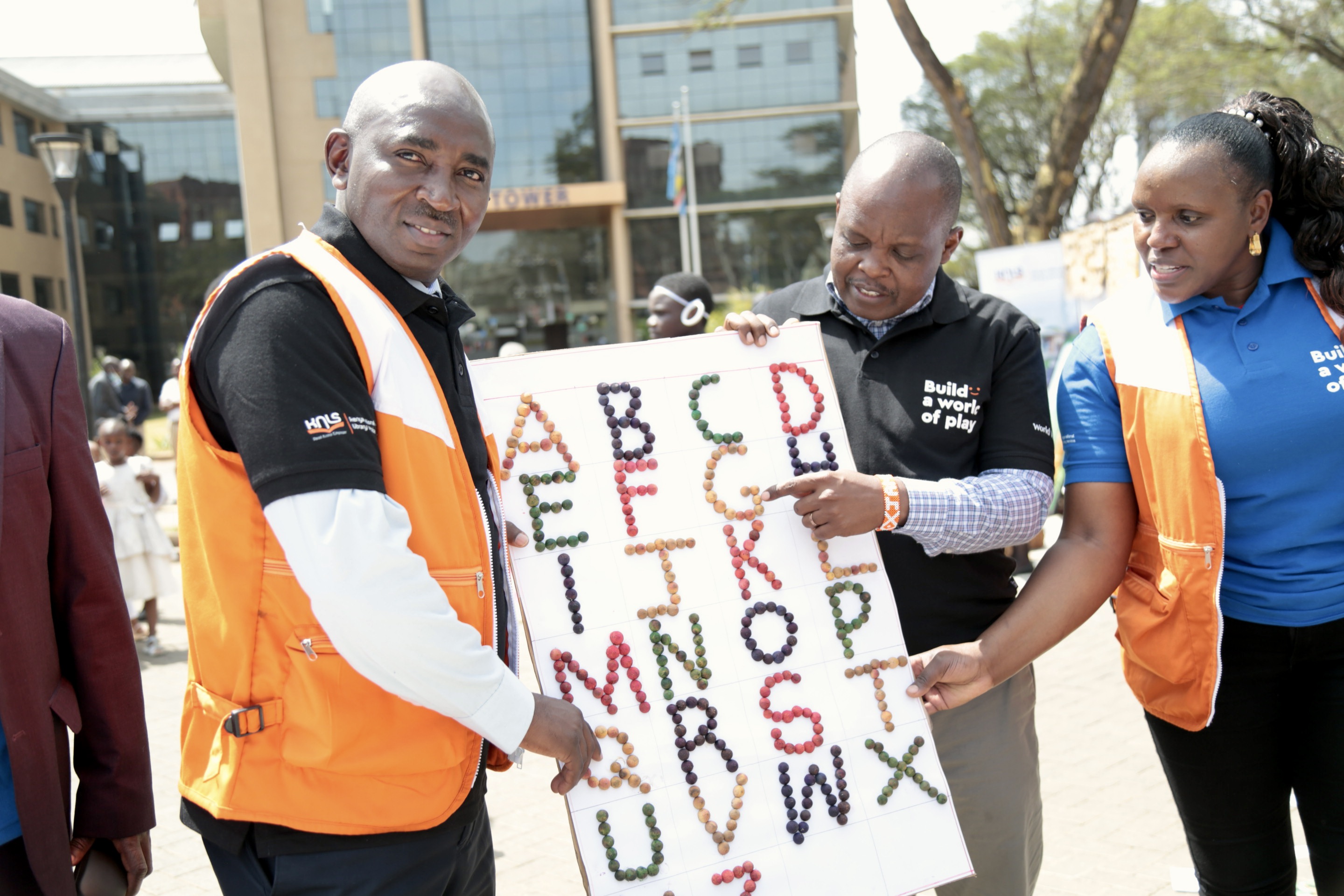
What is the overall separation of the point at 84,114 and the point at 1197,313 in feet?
160

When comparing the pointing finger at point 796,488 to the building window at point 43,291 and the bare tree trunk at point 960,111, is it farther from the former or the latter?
the building window at point 43,291

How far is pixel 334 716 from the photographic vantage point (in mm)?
1756

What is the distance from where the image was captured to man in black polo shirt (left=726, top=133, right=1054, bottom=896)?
2461mm

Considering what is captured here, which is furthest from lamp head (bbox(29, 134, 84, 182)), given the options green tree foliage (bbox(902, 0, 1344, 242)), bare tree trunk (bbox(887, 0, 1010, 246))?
green tree foliage (bbox(902, 0, 1344, 242))

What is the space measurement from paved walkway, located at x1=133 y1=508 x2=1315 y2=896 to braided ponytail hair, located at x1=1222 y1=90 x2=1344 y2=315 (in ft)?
7.76

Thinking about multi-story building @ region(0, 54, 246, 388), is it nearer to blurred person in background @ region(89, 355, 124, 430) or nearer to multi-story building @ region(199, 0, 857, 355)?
multi-story building @ region(199, 0, 857, 355)

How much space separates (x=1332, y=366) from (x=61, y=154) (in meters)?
11.9

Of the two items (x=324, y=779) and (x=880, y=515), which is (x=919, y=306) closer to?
(x=880, y=515)

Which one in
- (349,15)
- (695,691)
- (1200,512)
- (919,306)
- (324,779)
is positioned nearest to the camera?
(324,779)

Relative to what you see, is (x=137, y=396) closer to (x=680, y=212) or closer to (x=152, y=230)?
(x=680, y=212)

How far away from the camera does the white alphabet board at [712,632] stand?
2.19 m

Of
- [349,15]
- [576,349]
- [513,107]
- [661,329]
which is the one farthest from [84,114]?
[576,349]

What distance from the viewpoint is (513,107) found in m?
36.6

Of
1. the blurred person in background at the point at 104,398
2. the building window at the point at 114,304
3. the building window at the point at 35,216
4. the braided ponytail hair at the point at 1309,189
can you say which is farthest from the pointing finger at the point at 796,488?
the building window at the point at 35,216
